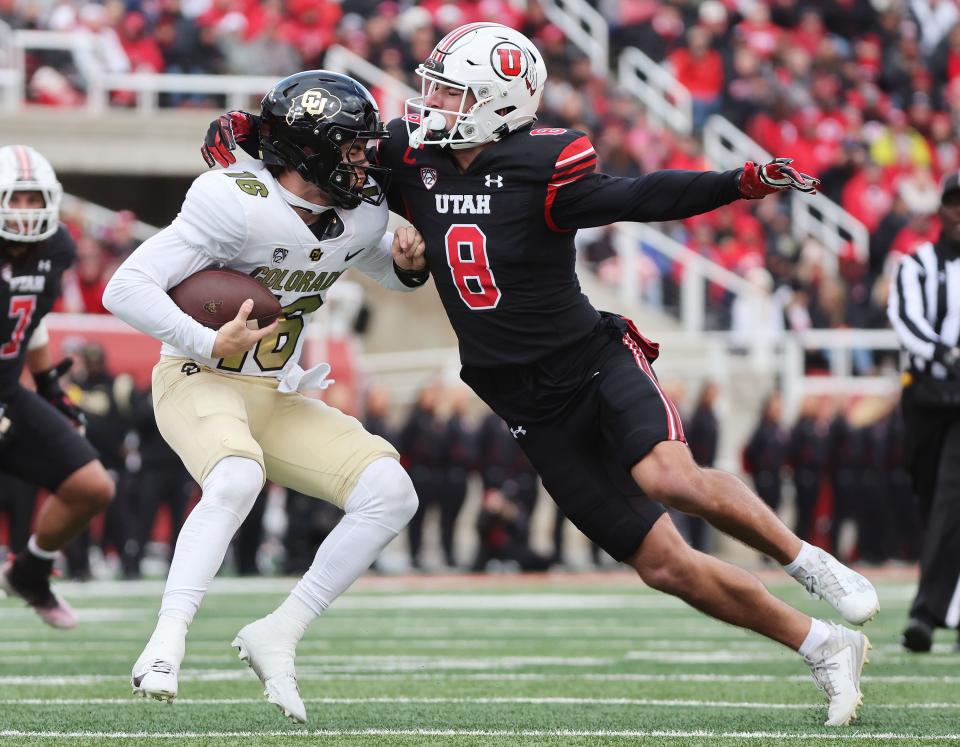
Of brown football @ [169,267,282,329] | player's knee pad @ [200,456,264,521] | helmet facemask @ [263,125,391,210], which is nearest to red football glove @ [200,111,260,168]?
helmet facemask @ [263,125,391,210]

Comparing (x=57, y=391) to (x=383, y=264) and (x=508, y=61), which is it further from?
(x=508, y=61)

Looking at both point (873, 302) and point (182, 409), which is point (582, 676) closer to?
point (182, 409)

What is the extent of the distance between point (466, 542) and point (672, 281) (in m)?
2.91

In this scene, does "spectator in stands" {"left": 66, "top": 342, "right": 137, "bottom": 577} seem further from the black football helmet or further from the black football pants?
the black football helmet

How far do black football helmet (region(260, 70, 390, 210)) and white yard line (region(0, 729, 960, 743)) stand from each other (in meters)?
1.38

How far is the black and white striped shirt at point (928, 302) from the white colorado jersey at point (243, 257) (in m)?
2.66

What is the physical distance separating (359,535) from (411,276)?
29.8 inches

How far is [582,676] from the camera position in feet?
18.7

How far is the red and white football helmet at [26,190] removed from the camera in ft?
19.2

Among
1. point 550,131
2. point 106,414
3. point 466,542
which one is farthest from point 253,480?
point 466,542

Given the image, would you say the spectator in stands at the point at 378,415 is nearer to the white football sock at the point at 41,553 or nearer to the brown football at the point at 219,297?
the white football sock at the point at 41,553

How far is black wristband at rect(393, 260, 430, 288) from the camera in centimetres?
479

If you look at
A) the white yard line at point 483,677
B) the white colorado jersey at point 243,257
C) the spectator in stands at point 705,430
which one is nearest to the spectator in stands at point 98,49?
the spectator in stands at point 705,430

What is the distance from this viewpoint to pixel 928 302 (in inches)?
264
